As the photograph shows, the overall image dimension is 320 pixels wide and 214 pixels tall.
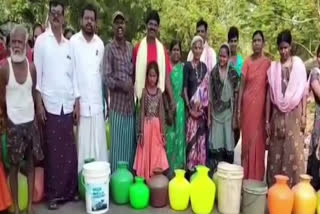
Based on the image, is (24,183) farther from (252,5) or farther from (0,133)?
(252,5)

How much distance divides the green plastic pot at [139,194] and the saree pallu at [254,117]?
3.66ft

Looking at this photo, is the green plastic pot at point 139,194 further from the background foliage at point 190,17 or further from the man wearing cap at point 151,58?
the background foliage at point 190,17

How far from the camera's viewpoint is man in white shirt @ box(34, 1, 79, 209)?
4170 mm

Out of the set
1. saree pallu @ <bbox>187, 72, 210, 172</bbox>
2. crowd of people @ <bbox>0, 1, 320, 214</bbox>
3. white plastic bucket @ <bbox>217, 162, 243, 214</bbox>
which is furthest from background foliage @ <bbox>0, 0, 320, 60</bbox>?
white plastic bucket @ <bbox>217, 162, 243, 214</bbox>

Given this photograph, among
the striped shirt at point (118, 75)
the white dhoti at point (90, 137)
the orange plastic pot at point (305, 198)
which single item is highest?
the striped shirt at point (118, 75)

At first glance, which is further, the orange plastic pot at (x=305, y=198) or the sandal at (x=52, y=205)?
the sandal at (x=52, y=205)

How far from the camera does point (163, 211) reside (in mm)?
4398

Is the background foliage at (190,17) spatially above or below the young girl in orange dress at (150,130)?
above

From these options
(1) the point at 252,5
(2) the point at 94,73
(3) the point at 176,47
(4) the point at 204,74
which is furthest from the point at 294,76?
(1) the point at 252,5

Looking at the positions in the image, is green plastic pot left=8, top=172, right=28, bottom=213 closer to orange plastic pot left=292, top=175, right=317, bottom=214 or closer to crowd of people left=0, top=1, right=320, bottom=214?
crowd of people left=0, top=1, right=320, bottom=214

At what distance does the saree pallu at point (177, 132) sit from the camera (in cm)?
479

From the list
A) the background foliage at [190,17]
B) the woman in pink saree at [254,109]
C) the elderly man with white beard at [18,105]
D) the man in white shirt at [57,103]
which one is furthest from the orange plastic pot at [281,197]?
the background foliage at [190,17]

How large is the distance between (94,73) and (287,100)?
1.94 m

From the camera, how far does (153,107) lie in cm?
463
